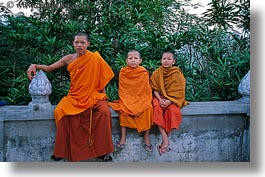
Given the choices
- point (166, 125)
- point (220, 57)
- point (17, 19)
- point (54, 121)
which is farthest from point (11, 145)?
point (220, 57)

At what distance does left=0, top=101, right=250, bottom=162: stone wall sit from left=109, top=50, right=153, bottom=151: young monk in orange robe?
51mm

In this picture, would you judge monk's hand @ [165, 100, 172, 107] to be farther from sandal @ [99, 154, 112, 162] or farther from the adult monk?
sandal @ [99, 154, 112, 162]

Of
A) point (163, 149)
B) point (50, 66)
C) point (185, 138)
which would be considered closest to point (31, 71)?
point (50, 66)

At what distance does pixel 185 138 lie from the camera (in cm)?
286

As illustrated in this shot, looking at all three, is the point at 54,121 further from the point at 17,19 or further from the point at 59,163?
the point at 17,19

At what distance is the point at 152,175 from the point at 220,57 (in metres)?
0.94

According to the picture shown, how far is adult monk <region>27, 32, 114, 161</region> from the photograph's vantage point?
9.10 ft

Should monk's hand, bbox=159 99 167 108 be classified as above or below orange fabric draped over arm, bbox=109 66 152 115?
below

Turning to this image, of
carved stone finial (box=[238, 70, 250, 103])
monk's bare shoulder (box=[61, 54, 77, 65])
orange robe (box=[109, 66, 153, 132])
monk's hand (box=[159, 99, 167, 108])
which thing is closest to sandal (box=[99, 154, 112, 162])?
orange robe (box=[109, 66, 153, 132])

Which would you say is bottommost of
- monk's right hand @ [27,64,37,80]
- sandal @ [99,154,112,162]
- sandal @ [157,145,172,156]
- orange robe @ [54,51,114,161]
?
sandal @ [99,154,112,162]

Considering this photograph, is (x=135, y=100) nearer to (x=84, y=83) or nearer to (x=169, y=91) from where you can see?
(x=169, y=91)

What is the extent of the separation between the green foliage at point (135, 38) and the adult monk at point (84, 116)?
12cm

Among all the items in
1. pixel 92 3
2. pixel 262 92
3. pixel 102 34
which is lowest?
pixel 262 92

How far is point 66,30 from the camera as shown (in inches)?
116
